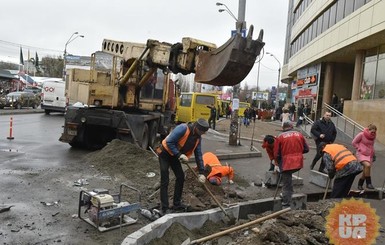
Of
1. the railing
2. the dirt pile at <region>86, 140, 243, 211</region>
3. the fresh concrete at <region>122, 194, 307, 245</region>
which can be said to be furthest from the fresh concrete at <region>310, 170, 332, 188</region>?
the railing

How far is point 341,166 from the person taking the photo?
24.1ft

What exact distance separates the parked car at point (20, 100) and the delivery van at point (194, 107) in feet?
40.7

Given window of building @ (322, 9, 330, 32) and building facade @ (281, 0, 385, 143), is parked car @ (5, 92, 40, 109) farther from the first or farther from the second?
window of building @ (322, 9, 330, 32)

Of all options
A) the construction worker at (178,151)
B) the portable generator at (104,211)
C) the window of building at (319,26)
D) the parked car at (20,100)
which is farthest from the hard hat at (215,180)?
the window of building at (319,26)

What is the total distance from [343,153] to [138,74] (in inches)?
275

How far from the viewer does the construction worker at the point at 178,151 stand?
6.11 metres

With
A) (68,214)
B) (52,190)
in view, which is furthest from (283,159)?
(52,190)

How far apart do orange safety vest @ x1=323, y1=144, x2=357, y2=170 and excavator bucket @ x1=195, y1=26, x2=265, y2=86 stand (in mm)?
2130

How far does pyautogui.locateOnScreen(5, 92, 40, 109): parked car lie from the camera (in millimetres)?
30719

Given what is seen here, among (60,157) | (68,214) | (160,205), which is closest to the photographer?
(68,214)

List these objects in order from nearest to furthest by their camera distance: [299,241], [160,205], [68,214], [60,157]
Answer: [299,241] → [68,214] → [160,205] → [60,157]

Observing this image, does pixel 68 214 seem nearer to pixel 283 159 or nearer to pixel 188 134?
pixel 188 134

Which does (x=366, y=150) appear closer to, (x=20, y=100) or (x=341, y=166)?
(x=341, y=166)

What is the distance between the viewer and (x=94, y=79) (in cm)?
1209
